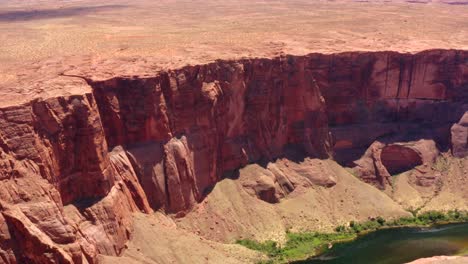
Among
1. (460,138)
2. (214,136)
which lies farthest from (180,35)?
(460,138)

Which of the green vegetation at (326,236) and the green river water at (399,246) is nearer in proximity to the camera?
the green vegetation at (326,236)

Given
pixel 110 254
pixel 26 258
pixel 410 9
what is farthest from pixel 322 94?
pixel 410 9

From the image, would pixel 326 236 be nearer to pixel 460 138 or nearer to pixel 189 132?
pixel 189 132

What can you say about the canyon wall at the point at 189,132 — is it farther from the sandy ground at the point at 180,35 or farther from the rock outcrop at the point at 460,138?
the sandy ground at the point at 180,35

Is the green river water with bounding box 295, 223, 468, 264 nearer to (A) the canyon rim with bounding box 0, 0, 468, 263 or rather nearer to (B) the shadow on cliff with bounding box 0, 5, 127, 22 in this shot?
(A) the canyon rim with bounding box 0, 0, 468, 263

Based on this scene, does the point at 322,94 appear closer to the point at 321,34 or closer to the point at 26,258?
the point at 321,34

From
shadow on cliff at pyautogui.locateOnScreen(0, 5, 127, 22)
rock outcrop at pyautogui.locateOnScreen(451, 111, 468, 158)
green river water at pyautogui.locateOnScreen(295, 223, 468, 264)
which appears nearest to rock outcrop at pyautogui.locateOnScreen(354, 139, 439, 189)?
rock outcrop at pyautogui.locateOnScreen(451, 111, 468, 158)

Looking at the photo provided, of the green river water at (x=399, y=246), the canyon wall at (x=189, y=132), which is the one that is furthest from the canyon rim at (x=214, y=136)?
the green river water at (x=399, y=246)
